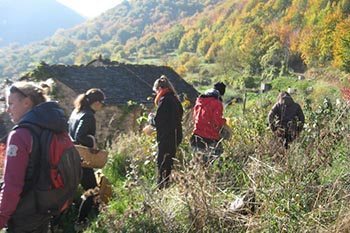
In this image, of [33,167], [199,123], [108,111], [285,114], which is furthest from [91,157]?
[108,111]

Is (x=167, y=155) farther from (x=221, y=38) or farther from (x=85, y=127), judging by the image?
(x=221, y=38)

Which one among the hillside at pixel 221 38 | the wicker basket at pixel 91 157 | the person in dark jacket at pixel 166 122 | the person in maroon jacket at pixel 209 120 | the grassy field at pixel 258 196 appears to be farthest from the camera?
the hillside at pixel 221 38

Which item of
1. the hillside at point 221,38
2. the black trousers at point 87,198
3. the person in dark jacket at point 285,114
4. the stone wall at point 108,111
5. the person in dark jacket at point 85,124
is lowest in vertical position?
the hillside at point 221,38

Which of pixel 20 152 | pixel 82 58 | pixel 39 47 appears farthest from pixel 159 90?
pixel 39 47

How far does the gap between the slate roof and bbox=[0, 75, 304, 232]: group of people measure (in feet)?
47.1

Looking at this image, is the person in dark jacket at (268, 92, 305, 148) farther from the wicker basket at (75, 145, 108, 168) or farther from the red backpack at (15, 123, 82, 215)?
the red backpack at (15, 123, 82, 215)

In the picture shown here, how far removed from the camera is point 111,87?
75.2ft

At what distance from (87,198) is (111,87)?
18.2 metres

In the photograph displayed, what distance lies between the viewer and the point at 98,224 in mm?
4555

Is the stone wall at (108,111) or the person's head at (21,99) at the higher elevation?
the person's head at (21,99)

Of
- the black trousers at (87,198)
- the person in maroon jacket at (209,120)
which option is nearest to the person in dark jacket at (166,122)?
the person in maroon jacket at (209,120)

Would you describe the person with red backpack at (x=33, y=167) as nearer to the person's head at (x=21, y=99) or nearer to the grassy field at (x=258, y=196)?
the person's head at (x=21, y=99)

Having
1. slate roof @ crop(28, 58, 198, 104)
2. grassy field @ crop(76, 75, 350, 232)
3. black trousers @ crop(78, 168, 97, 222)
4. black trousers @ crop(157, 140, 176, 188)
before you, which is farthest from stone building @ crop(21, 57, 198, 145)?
grassy field @ crop(76, 75, 350, 232)

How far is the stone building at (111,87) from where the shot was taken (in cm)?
2084
